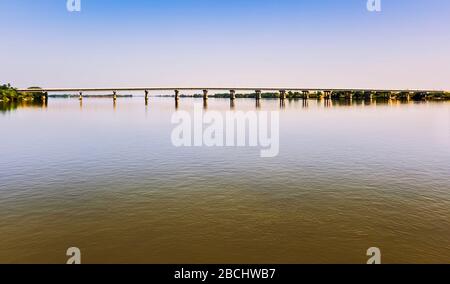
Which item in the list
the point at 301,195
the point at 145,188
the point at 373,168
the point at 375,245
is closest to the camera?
the point at 375,245

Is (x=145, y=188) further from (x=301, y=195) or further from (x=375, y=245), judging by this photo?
(x=375, y=245)

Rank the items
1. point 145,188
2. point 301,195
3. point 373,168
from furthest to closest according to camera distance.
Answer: point 373,168 → point 145,188 → point 301,195

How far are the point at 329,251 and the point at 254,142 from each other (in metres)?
32.4

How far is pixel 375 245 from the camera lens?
14.7 metres

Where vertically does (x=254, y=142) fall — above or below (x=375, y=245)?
above

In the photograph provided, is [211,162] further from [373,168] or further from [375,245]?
[375,245]

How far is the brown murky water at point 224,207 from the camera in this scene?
14.2 m

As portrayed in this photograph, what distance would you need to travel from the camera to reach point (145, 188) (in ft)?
75.8

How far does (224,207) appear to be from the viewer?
762 inches

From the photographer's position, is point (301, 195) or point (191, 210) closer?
point (191, 210)

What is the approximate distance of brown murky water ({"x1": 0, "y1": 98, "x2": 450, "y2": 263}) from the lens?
14172 mm
